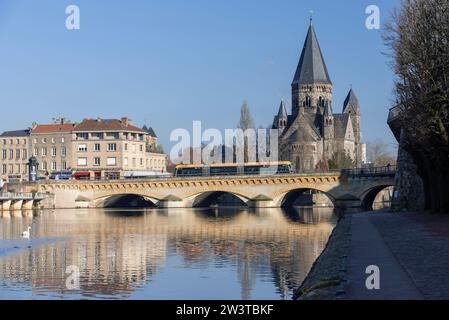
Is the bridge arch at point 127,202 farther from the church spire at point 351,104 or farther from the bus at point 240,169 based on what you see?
the church spire at point 351,104

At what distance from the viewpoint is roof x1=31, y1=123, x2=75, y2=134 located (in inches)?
5541

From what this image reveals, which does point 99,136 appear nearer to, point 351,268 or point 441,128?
point 441,128

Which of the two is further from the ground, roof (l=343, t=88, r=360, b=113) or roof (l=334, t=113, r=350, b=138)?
roof (l=343, t=88, r=360, b=113)

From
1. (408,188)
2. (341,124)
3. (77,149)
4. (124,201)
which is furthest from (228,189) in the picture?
(341,124)

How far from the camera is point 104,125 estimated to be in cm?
14000

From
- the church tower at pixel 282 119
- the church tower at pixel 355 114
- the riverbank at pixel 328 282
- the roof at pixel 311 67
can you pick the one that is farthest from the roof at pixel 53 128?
the riverbank at pixel 328 282

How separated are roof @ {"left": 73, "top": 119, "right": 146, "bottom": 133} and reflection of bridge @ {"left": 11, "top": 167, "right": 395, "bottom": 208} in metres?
21.1

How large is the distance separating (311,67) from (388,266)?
15174cm

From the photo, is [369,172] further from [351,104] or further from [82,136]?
[351,104]

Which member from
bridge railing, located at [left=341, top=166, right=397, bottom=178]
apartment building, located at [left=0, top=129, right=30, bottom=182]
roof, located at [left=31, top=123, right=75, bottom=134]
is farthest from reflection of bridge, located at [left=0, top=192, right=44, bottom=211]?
bridge railing, located at [left=341, top=166, right=397, bottom=178]

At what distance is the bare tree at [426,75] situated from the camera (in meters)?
40.7

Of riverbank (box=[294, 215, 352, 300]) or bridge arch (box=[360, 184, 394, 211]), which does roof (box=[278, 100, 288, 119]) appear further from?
riverbank (box=[294, 215, 352, 300])

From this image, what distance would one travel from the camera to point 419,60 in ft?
137
